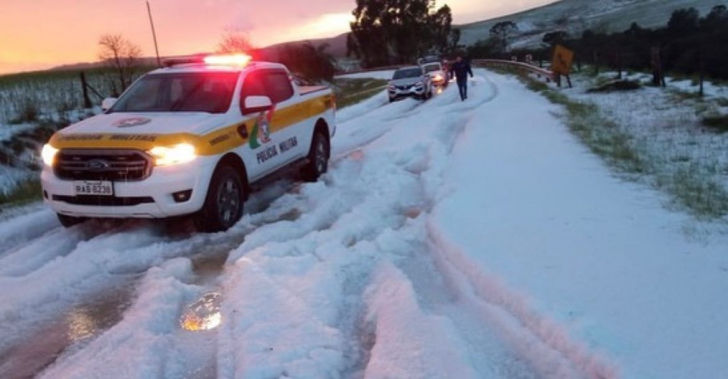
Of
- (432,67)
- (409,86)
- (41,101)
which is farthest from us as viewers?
(432,67)

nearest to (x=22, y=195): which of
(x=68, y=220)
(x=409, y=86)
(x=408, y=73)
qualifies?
(x=68, y=220)

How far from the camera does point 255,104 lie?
8000 mm

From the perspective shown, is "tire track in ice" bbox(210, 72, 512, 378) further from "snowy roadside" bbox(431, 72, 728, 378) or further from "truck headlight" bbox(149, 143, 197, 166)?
"truck headlight" bbox(149, 143, 197, 166)

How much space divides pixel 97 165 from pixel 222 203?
1345 mm

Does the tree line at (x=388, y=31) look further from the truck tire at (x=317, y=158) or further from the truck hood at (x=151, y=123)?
the truck hood at (x=151, y=123)

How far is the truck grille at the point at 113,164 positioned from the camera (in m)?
6.64

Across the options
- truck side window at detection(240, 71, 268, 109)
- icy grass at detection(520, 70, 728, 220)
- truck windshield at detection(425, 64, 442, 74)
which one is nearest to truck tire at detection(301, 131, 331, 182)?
truck side window at detection(240, 71, 268, 109)

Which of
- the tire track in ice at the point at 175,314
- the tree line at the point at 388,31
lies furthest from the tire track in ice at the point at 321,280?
the tree line at the point at 388,31

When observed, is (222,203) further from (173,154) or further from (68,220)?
(68,220)

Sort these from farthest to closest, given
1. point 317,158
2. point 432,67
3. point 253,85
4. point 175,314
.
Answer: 1. point 432,67
2. point 317,158
3. point 253,85
4. point 175,314

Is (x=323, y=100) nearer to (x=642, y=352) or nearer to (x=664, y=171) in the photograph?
(x=664, y=171)

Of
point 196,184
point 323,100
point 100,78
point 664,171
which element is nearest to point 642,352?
point 196,184

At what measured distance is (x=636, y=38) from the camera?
5881 cm

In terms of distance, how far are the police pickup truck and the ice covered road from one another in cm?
40
